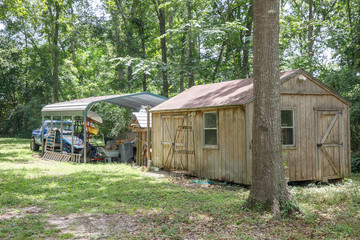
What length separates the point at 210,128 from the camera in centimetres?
1134

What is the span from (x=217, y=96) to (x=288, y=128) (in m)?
2.55

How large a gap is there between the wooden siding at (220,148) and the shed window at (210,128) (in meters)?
0.16

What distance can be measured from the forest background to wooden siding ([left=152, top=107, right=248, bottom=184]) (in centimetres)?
628

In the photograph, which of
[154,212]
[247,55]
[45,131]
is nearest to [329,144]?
[154,212]

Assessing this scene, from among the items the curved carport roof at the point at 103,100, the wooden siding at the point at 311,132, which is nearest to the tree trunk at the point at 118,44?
the curved carport roof at the point at 103,100

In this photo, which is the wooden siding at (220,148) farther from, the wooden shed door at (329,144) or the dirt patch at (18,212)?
the dirt patch at (18,212)

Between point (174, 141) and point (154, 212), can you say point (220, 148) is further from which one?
point (154, 212)

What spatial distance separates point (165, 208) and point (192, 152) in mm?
Answer: 4838

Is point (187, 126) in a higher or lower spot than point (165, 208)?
higher

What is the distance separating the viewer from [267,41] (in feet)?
21.3

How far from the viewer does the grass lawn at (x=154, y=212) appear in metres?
5.66

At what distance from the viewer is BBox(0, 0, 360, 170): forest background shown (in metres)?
18.2

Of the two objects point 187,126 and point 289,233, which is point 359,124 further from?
point 289,233

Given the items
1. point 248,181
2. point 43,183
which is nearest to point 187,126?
point 248,181
